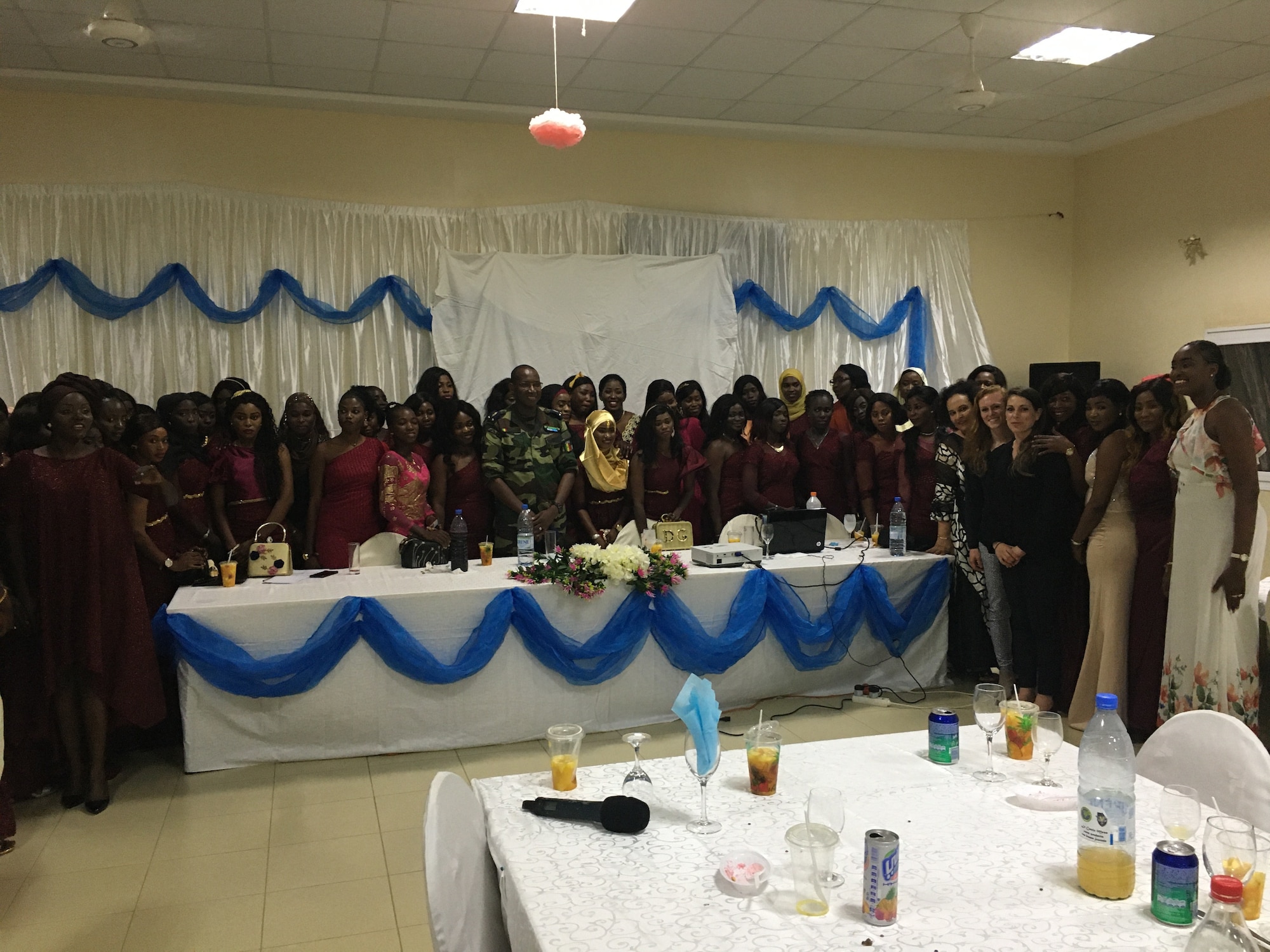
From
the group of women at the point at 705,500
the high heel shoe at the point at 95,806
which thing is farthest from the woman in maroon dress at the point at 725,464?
the high heel shoe at the point at 95,806

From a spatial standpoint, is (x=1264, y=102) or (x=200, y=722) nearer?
(x=200, y=722)

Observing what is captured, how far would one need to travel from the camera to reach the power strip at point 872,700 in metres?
4.76

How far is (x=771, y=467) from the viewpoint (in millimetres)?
5562

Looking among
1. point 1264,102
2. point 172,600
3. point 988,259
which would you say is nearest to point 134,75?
point 172,600

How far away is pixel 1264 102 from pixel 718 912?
727cm

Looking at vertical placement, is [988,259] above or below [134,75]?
below

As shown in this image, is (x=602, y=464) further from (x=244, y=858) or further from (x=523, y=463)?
(x=244, y=858)

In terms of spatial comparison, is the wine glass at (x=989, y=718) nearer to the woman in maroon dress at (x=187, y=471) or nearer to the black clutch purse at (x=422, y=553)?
the black clutch purse at (x=422, y=553)

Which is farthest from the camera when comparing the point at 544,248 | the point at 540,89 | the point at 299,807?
the point at 544,248

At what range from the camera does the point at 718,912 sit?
59.1 inches

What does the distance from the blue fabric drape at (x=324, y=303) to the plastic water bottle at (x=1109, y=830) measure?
18.6ft

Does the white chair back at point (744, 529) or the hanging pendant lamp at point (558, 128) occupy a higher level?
the hanging pendant lamp at point (558, 128)

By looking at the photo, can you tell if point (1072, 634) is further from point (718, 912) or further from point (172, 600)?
point (172, 600)

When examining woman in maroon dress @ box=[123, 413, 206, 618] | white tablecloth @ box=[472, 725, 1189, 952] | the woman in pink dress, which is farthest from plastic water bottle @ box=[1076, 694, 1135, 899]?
woman in maroon dress @ box=[123, 413, 206, 618]
